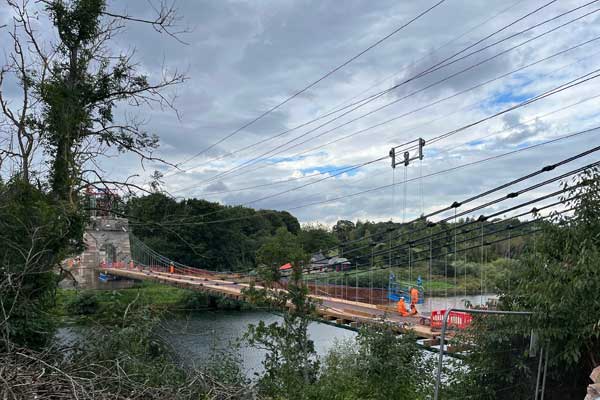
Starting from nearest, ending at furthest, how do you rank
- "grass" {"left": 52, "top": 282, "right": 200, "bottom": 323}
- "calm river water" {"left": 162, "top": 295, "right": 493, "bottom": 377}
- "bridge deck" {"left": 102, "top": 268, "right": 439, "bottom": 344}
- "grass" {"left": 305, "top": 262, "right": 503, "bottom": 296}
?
"grass" {"left": 52, "top": 282, "right": 200, "bottom": 323} < "bridge deck" {"left": 102, "top": 268, "right": 439, "bottom": 344} < "calm river water" {"left": 162, "top": 295, "right": 493, "bottom": 377} < "grass" {"left": 305, "top": 262, "right": 503, "bottom": 296}

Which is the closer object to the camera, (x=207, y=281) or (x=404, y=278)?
(x=207, y=281)

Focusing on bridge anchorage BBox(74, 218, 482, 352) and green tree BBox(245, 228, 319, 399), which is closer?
green tree BBox(245, 228, 319, 399)

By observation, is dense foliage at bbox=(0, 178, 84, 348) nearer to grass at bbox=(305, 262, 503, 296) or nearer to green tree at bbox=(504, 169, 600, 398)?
green tree at bbox=(504, 169, 600, 398)

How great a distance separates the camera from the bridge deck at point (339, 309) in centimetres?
965

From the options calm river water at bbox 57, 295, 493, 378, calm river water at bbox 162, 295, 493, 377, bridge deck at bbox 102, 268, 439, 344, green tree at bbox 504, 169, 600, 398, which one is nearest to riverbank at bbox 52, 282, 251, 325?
calm river water at bbox 57, 295, 493, 378

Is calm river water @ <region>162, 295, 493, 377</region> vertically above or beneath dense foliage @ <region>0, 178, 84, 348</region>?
beneath

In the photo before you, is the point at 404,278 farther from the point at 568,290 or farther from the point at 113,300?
the point at 568,290

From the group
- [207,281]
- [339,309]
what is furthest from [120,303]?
[207,281]

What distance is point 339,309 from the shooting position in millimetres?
16266

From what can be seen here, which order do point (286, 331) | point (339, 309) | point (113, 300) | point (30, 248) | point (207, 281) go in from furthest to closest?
1. point (207, 281)
2. point (339, 309)
3. point (113, 300)
4. point (286, 331)
5. point (30, 248)

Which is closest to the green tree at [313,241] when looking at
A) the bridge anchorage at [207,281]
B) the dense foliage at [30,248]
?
the bridge anchorage at [207,281]

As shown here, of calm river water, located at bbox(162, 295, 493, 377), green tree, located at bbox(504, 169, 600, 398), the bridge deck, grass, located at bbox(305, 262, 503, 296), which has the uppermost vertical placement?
green tree, located at bbox(504, 169, 600, 398)

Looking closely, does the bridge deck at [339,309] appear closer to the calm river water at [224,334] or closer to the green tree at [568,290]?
the calm river water at [224,334]

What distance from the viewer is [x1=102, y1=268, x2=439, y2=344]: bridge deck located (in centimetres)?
965
